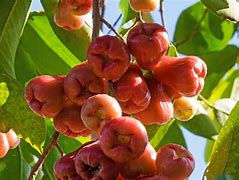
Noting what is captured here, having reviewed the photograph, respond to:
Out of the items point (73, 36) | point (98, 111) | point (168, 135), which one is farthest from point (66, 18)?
point (168, 135)

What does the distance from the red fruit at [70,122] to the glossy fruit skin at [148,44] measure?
0.39 ft

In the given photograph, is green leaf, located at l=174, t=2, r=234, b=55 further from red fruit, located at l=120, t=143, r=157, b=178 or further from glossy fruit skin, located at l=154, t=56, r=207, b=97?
red fruit, located at l=120, t=143, r=157, b=178

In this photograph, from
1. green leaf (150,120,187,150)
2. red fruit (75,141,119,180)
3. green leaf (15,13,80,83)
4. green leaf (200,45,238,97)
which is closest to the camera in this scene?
red fruit (75,141,119,180)

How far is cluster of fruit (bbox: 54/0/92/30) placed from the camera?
1.39 m

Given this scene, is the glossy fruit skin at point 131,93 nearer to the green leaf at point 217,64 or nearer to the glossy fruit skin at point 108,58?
the glossy fruit skin at point 108,58

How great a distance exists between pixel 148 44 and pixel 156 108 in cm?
10

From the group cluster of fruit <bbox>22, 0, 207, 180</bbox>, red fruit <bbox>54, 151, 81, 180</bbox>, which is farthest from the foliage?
Result: red fruit <bbox>54, 151, 81, 180</bbox>

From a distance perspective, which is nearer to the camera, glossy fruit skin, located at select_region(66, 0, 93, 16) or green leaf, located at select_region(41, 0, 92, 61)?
glossy fruit skin, located at select_region(66, 0, 93, 16)

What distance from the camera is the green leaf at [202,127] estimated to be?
1899 millimetres

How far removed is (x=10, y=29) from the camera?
59.2 inches

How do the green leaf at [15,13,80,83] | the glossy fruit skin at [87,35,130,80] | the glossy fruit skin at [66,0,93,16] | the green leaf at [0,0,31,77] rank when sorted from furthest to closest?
1. the green leaf at [15,13,80,83]
2. the green leaf at [0,0,31,77]
3. the glossy fruit skin at [66,0,93,16]
4. the glossy fruit skin at [87,35,130,80]

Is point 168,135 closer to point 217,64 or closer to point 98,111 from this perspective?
point 217,64

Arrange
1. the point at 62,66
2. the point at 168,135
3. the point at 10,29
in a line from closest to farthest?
the point at 10,29
the point at 62,66
the point at 168,135

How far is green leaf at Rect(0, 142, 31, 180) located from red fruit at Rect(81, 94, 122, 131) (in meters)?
0.61
